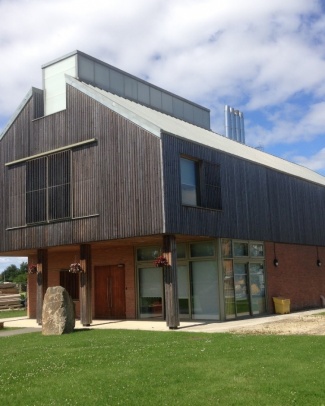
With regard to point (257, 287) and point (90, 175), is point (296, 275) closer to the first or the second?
point (257, 287)

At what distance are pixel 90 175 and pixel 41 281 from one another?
573 centimetres

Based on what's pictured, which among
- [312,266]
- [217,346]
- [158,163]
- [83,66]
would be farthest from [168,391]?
[312,266]

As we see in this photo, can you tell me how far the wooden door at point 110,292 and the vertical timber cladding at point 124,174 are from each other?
15.0 ft

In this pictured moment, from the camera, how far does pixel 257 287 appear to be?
24.1m

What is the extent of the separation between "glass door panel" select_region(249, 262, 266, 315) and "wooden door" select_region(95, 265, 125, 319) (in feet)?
19.9

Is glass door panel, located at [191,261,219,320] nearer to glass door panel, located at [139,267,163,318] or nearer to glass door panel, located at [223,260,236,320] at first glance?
glass door panel, located at [223,260,236,320]

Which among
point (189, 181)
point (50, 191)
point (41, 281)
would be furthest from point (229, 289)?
point (50, 191)

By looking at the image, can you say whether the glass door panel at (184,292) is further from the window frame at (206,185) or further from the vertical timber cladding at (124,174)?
the vertical timber cladding at (124,174)

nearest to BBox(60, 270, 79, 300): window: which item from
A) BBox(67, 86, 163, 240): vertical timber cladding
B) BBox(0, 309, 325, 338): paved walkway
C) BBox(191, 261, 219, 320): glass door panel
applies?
BBox(0, 309, 325, 338): paved walkway

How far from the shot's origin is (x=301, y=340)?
13273 mm

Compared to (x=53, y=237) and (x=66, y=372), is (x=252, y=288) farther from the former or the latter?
(x=66, y=372)

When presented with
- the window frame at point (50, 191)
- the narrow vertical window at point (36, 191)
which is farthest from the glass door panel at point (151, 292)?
the narrow vertical window at point (36, 191)

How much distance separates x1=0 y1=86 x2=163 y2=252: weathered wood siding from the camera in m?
19.2

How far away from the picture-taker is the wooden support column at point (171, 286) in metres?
18.3
